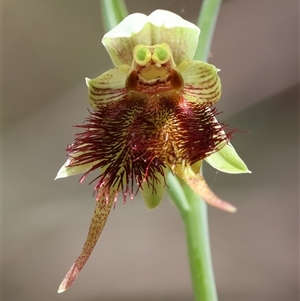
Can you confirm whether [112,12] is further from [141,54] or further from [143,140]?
[143,140]

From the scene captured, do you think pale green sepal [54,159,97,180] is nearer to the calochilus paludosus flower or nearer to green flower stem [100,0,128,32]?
the calochilus paludosus flower

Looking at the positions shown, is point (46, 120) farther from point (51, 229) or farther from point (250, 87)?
point (250, 87)

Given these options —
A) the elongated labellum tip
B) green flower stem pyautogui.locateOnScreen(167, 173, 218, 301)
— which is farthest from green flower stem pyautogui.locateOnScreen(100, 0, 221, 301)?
the elongated labellum tip

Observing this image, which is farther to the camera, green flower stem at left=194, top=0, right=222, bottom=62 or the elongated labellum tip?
green flower stem at left=194, top=0, right=222, bottom=62

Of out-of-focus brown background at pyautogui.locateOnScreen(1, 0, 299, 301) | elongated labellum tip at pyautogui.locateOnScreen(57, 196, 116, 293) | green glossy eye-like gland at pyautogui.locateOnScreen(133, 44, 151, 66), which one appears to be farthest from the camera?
out-of-focus brown background at pyautogui.locateOnScreen(1, 0, 299, 301)

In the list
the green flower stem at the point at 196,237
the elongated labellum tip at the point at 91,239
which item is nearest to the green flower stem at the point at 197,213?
the green flower stem at the point at 196,237

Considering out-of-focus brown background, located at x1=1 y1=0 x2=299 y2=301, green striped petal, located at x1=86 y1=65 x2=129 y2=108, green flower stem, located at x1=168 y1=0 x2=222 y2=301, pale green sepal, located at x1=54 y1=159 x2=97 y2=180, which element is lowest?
out-of-focus brown background, located at x1=1 y1=0 x2=299 y2=301

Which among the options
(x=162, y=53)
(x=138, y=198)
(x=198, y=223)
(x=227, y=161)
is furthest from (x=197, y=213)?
(x=138, y=198)
